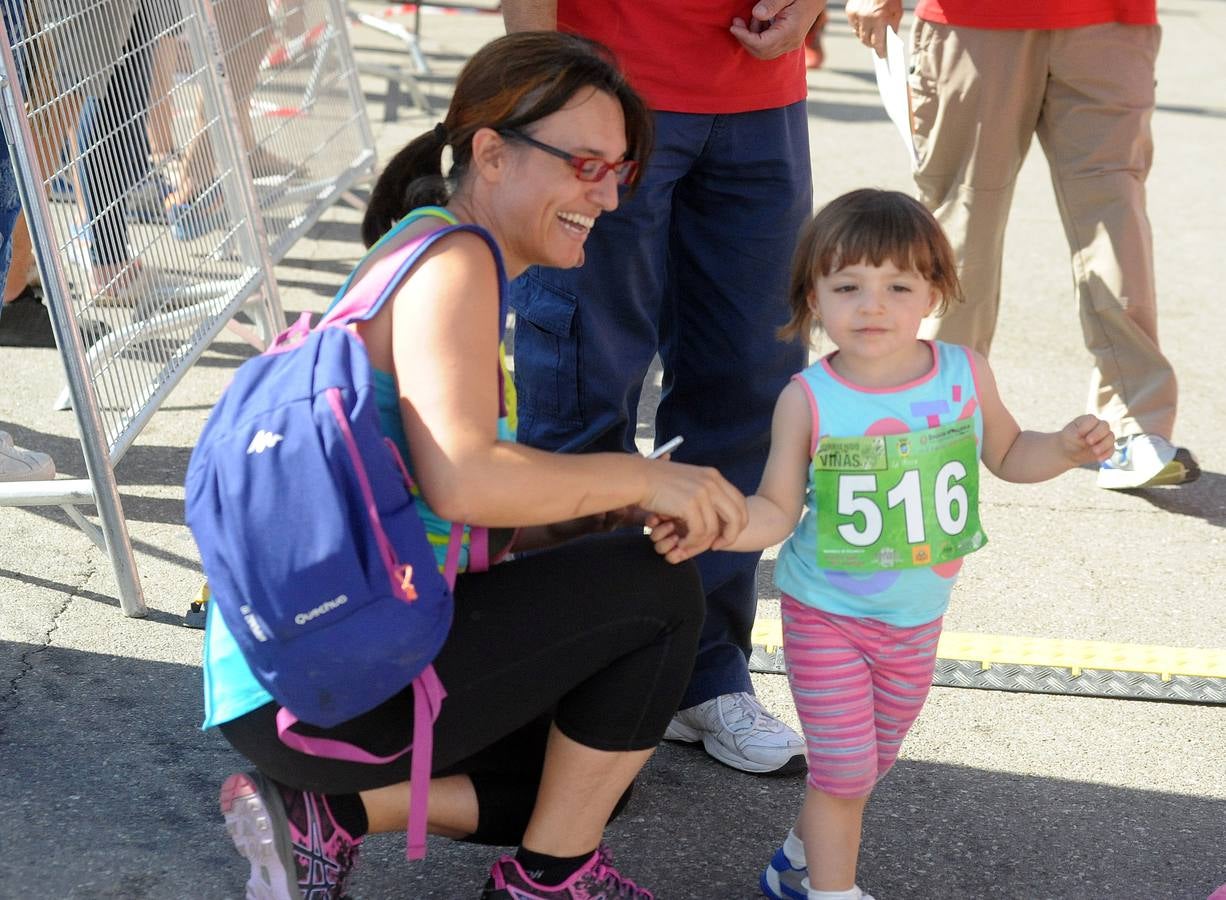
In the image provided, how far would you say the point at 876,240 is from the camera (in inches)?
86.0

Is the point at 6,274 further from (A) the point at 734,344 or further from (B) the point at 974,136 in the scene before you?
(B) the point at 974,136

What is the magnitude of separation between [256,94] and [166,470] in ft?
3.85

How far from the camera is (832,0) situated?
1280 centimetres

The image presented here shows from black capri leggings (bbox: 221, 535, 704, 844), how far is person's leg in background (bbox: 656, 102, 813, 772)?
1.97 ft

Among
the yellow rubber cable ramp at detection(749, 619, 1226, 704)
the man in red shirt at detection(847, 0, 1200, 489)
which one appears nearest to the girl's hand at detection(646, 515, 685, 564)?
the yellow rubber cable ramp at detection(749, 619, 1226, 704)

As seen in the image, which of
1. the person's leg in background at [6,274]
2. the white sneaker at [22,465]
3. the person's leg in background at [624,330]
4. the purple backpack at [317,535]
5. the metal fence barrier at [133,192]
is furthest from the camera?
the white sneaker at [22,465]

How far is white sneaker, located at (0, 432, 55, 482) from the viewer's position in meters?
3.56

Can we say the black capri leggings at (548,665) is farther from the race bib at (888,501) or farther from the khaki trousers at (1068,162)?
the khaki trousers at (1068,162)

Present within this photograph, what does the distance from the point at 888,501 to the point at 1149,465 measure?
85.2 inches

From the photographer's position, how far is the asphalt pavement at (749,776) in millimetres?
2457

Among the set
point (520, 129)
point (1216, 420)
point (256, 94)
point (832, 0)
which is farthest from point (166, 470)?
point (832, 0)

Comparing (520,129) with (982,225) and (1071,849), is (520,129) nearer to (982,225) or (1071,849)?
(1071,849)

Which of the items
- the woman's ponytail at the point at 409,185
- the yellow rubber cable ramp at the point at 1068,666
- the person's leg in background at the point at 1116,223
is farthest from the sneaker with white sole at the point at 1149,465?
the woman's ponytail at the point at 409,185

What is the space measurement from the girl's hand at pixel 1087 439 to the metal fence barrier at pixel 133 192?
6.19ft
